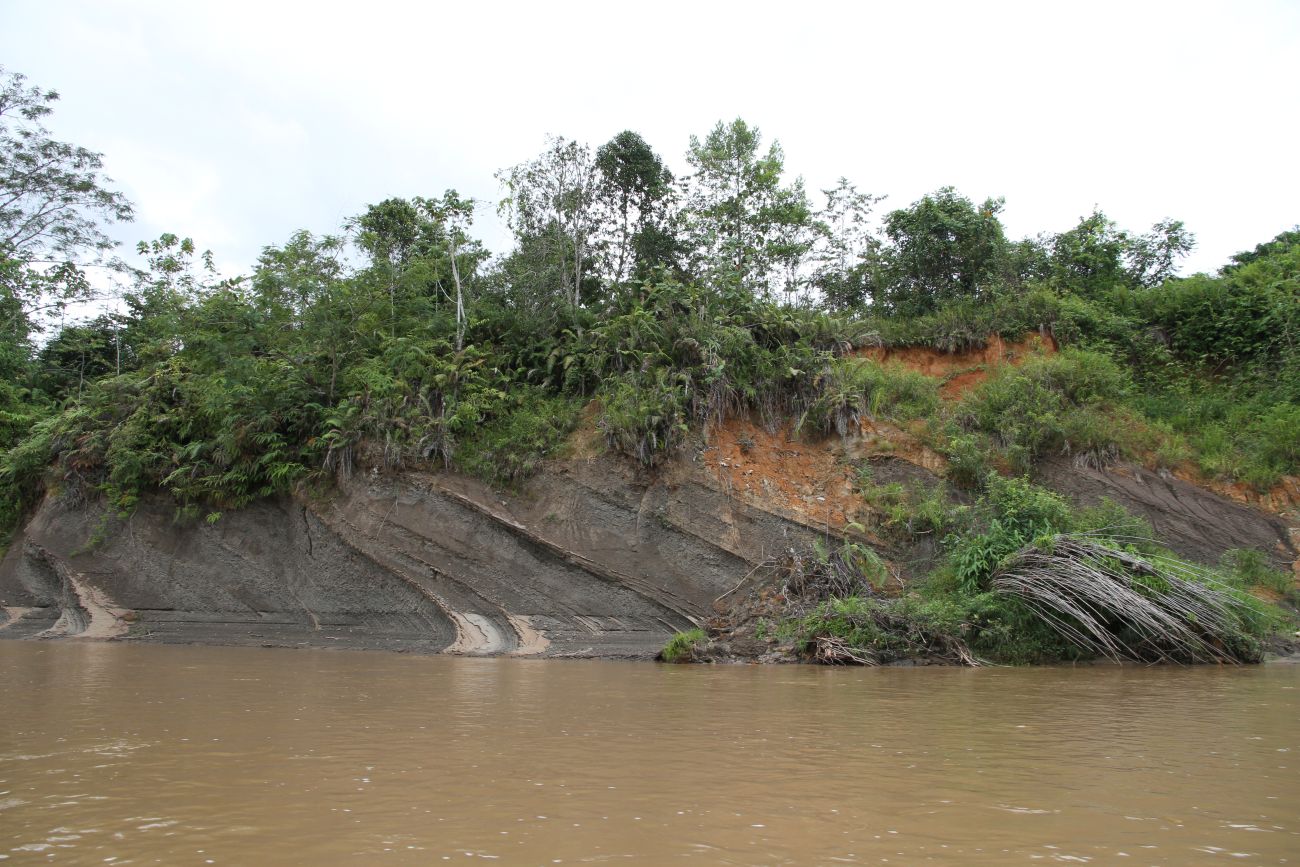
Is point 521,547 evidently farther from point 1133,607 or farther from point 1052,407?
point 1052,407

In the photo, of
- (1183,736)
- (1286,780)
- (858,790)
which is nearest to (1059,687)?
(1183,736)

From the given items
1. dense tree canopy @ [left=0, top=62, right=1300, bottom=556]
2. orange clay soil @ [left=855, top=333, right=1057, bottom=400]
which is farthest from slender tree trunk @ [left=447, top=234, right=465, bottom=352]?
orange clay soil @ [left=855, top=333, right=1057, bottom=400]

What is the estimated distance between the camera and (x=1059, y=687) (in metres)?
8.45

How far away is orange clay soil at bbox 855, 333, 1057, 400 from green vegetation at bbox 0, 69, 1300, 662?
0.23m

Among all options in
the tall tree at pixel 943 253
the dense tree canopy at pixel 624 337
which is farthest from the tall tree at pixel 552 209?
the tall tree at pixel 943 253

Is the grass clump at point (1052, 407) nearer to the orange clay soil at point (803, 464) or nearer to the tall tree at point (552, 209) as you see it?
the orange clay soil at point (803, 464)

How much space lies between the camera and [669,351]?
56.6 ft

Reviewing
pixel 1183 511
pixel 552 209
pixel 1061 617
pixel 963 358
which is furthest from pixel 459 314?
pixel 1183 511

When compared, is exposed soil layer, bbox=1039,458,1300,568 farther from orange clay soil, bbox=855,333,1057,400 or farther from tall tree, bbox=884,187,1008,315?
tall tree, bbox=884,187,1008,315

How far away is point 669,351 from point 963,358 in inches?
277

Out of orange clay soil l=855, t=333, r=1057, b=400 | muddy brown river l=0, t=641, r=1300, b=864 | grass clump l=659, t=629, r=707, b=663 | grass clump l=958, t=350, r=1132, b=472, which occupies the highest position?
orange clay soil l=855, t=333, r=1057, b=400

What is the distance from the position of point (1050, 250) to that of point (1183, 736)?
60.8ft

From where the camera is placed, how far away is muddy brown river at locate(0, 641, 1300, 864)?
3133 millimetres

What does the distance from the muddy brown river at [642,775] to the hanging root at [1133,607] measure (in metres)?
2.98
